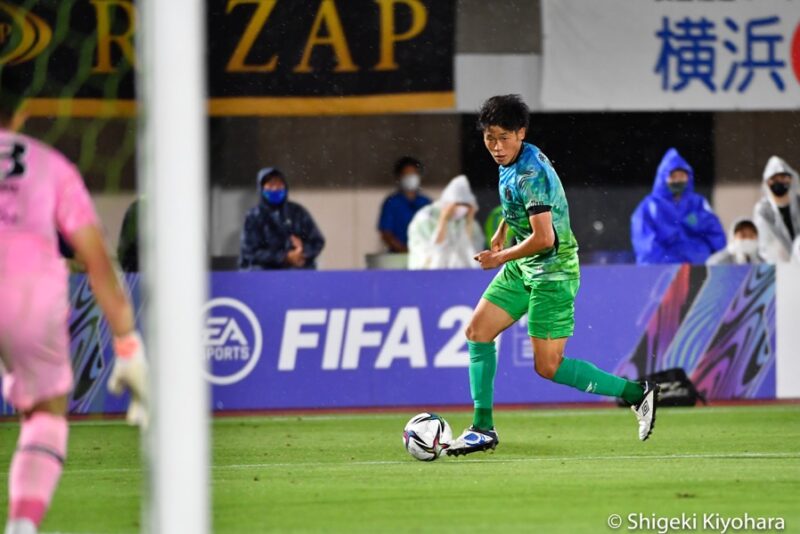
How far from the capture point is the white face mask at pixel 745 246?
12.8 metres

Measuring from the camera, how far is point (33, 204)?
562cm

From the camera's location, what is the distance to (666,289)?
12312 mm

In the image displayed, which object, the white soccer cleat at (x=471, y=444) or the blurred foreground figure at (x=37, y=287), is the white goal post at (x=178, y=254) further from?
the white soccer cleat at (x=471, y=444)

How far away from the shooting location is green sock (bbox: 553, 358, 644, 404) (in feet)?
28.7

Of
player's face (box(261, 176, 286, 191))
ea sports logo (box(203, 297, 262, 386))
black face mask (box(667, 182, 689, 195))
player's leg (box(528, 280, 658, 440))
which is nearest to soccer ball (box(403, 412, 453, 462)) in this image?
player's leg (box(528, 280, 658, 440))

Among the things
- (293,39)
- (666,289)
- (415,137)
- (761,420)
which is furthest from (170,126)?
(415,137)

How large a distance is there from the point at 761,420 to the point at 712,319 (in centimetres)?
142

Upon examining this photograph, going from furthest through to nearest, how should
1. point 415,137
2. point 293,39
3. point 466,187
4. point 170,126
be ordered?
point 415,137
point 293,39
point 466,187
point 170,126

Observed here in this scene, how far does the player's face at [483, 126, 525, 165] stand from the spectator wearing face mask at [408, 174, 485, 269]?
4.32m

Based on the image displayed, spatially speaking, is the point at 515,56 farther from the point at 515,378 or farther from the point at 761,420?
the point at 761,420

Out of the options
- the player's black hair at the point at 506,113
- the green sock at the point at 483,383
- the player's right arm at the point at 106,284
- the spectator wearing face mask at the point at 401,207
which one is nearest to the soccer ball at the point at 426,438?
the green sock at the point at 483,383

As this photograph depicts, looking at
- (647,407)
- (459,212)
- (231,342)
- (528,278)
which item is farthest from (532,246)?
(459,212)

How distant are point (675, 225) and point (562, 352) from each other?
169 inches

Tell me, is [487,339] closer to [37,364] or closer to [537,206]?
[537,206]
